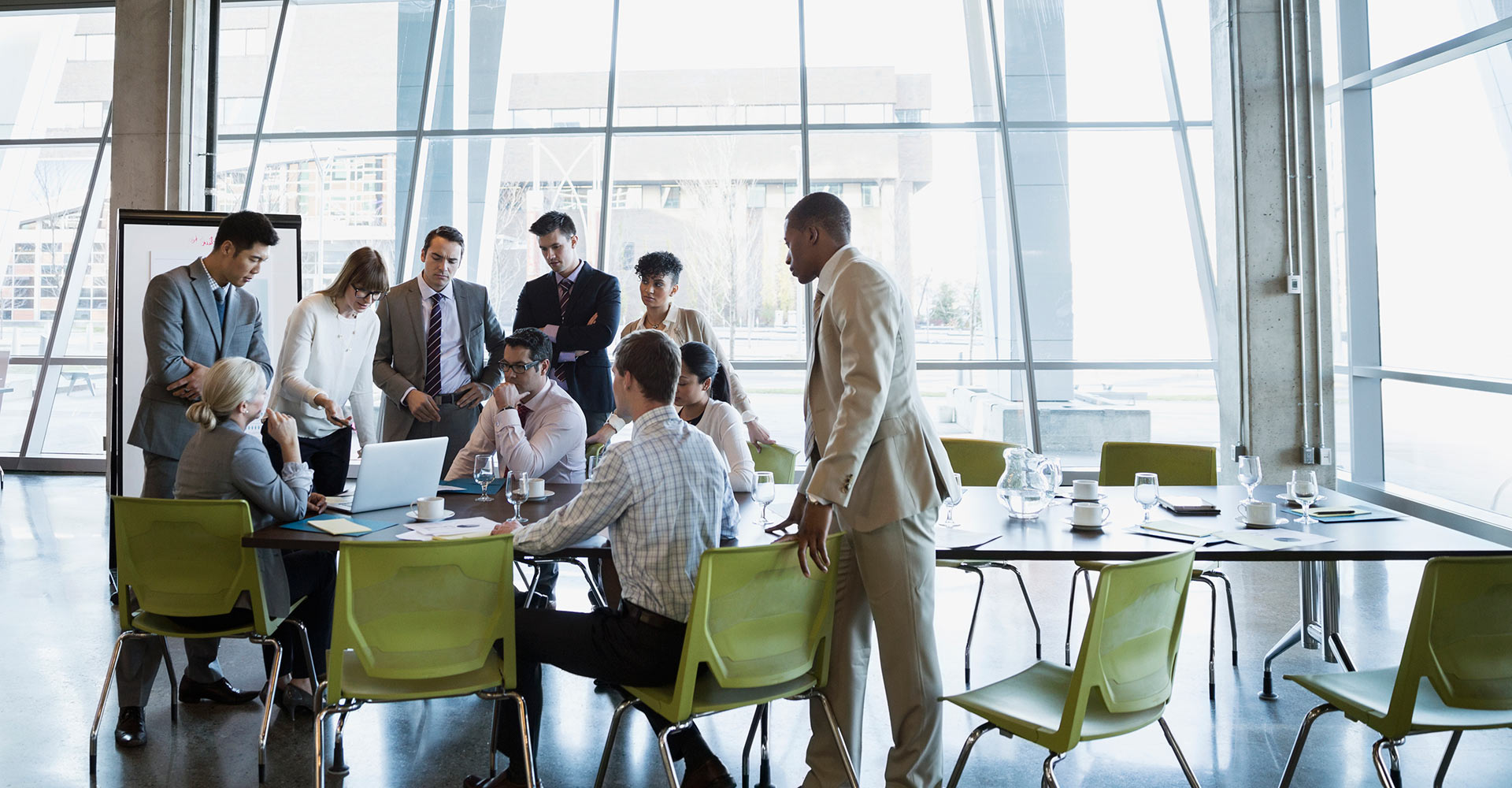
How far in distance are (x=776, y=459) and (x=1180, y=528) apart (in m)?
1.83

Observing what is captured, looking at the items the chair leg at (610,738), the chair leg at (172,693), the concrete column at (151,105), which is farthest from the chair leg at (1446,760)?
the concrete column at (151,105)

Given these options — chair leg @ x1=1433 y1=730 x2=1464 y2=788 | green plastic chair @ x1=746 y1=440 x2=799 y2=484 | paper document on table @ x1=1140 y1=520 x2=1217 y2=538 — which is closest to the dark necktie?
green plastic chair @ x1=746 y1=440 x2=799 y2=484

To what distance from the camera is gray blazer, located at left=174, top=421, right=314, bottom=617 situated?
325 cm

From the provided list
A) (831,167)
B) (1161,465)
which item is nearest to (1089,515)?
(1161,465)

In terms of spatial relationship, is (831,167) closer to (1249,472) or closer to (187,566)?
(1249,472)

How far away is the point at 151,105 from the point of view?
7223 mm

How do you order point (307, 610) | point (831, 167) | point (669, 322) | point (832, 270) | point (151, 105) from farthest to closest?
point (831, 167) → point (151, 105) → point (669, 322) → point (307, 610) → point (832, 270)

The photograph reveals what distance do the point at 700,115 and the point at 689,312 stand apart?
341 cm

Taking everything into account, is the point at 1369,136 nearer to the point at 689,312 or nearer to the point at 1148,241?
the point at 1148,241

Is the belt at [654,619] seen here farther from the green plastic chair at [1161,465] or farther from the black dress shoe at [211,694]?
the green plastic chair at [1161,465]

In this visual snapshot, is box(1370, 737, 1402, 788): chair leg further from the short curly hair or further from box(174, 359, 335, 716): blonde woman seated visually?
the short curly hair

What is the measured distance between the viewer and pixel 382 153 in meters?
7.99

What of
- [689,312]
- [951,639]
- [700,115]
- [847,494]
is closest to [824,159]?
[700,115]

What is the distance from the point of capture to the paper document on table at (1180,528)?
330 cm
